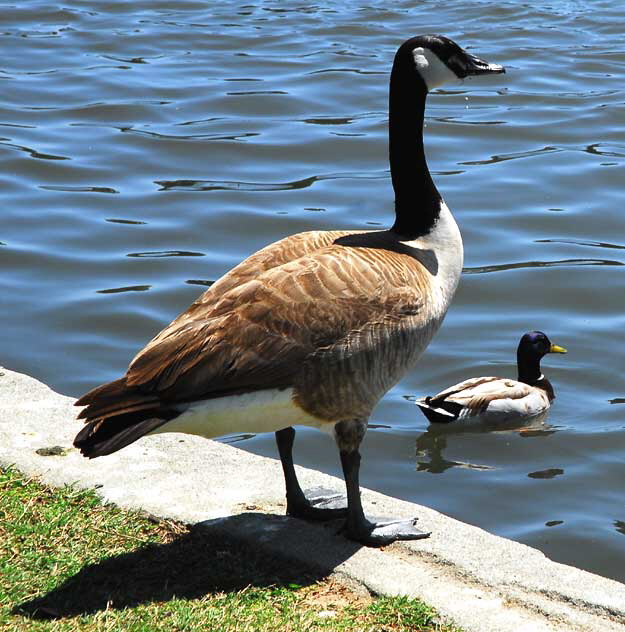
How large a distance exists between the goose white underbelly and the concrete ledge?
55 cm

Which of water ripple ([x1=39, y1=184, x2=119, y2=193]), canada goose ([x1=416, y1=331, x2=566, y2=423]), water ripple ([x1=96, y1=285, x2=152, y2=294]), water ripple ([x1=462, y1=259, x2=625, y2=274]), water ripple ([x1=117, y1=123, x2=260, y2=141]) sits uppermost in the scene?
water ripple ([x1=117, y1=123, x2=260, y2=141])

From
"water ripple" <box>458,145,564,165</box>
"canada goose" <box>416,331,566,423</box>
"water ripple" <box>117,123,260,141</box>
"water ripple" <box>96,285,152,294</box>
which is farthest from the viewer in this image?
"water ripple" <box>117,123,260,141</box>

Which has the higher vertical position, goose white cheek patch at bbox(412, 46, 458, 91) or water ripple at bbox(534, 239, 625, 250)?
goose white cheek patch at bbox(412, 46, 458, 91)

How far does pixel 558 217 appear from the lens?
12.2 meters

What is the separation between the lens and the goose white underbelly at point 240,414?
195 inches

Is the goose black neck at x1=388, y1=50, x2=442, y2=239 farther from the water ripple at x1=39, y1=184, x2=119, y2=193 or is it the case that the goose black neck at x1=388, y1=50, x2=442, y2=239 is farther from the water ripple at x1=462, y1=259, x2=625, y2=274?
the water ripple at x1=39, y1=184, x2=119, y2=193

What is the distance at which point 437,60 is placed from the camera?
619 centimetres

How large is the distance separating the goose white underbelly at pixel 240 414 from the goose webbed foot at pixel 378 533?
0.56 metres

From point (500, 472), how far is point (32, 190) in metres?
7.04

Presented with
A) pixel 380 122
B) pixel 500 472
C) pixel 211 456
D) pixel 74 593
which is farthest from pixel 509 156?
pixel 74 593

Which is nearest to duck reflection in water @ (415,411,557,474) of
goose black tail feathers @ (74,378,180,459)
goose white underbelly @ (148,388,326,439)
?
goose white underbelly @ (148,388,326,439)

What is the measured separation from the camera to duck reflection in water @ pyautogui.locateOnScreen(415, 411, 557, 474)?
842 centimetres

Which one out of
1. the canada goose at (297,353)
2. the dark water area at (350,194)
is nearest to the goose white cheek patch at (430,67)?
the canada goose at (297,353)

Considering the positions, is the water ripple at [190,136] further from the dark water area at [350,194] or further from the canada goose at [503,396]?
the canada goose at [503,396]
